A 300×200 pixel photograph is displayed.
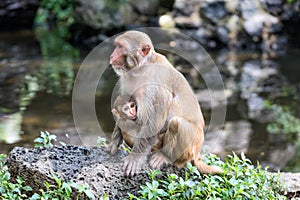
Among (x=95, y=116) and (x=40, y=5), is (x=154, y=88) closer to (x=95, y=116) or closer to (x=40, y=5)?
(x=95, y=116)

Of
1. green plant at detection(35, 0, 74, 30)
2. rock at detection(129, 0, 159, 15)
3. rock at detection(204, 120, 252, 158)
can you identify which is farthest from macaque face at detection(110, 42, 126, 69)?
green plant at detection(35, 0, 74, 30)

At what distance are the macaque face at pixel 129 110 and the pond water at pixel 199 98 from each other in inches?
50.2

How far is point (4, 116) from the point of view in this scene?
336 inches

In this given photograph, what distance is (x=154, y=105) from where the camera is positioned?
3.94m

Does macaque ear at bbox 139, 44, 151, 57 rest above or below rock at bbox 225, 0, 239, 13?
above

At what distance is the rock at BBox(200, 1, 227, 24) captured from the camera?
13.9 metres

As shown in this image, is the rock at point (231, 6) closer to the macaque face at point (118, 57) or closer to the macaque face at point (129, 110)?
the macaque face at point (118, 57)

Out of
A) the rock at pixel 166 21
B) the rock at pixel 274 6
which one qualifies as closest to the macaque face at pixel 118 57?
the rock at pixel 166 21

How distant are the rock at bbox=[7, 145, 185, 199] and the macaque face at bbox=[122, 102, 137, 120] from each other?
39 centimetres

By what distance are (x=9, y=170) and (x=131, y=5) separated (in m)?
11.0

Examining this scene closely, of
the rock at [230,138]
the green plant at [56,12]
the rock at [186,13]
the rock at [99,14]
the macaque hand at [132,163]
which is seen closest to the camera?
the macaque hand at [132,163]

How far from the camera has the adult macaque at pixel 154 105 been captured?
393 centimetres

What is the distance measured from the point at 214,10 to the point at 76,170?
10.8 meters

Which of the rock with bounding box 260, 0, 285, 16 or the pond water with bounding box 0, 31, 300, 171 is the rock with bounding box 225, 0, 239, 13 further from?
the pond water with bounding box 0, 31, 300, 171
